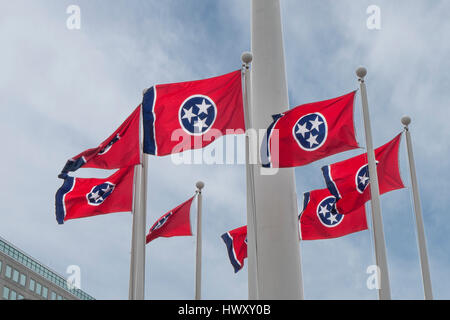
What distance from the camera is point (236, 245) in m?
27.3

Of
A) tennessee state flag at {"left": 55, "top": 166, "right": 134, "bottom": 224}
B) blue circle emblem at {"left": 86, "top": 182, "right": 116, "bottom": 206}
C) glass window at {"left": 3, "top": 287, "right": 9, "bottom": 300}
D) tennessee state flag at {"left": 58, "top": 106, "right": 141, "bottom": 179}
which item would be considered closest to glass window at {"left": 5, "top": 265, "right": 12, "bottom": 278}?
glass window at {"left": 3, "top": 287, "right": 9, "bottom": 300}

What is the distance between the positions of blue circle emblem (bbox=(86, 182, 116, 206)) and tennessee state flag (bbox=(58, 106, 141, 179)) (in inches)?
82.1

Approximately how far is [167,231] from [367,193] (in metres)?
8.39

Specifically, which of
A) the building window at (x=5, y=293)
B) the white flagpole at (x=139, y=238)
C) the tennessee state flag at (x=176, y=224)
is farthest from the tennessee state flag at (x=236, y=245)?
the building window at (x=5, y=293)

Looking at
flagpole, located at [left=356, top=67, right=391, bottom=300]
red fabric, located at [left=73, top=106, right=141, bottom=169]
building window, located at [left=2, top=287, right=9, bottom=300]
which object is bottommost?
flagpole, located at [left=356, top=67, right=391, bottom=300]

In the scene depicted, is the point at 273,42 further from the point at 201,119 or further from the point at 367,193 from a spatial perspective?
the point at 367,193

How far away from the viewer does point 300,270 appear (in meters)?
19.8

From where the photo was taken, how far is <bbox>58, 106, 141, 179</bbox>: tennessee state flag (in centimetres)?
2062

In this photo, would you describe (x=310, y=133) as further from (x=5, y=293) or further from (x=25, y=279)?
(x=25, y=279)

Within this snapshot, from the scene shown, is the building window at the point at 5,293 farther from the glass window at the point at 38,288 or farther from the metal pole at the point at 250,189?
the metal pole at the point at 250,189

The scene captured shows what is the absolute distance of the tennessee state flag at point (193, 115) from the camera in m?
19.7

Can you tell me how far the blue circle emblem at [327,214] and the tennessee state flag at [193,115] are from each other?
665 centimetres

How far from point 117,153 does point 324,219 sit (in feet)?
28.1

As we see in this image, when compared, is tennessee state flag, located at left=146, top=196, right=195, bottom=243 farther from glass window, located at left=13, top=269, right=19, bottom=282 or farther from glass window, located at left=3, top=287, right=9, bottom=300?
glass window, located at left=13, top=269, right=19, bottom=282
